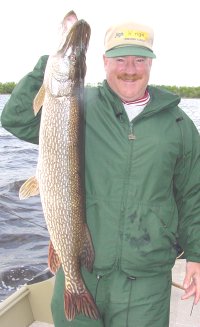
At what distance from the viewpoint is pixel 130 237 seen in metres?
2.69

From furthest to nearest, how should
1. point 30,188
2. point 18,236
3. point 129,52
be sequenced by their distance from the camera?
point 18,236
point 30,188
point 129,52

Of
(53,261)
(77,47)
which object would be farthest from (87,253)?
(77,47)

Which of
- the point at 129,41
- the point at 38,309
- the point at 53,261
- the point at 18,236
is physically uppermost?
the point at 129,41

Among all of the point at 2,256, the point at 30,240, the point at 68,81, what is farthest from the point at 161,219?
the point at 30,240

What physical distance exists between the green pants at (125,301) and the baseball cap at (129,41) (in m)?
1.35

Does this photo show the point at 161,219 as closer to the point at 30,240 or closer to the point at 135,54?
the point at 135,54

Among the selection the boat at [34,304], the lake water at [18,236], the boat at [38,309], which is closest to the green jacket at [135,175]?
the boat at [38,309]

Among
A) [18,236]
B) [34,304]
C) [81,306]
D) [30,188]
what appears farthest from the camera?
[18,236]

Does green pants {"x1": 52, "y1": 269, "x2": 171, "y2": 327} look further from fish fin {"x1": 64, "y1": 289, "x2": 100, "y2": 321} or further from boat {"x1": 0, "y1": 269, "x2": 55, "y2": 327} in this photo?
boat {"x1": 0, "y1": 269, "x2": 55, "y2": 327}

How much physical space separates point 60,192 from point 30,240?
6939mm

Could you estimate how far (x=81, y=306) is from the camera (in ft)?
8.70

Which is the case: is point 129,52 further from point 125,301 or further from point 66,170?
point 125,301

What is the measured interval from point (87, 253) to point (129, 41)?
1342 mm

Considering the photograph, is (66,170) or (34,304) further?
(34,304)
